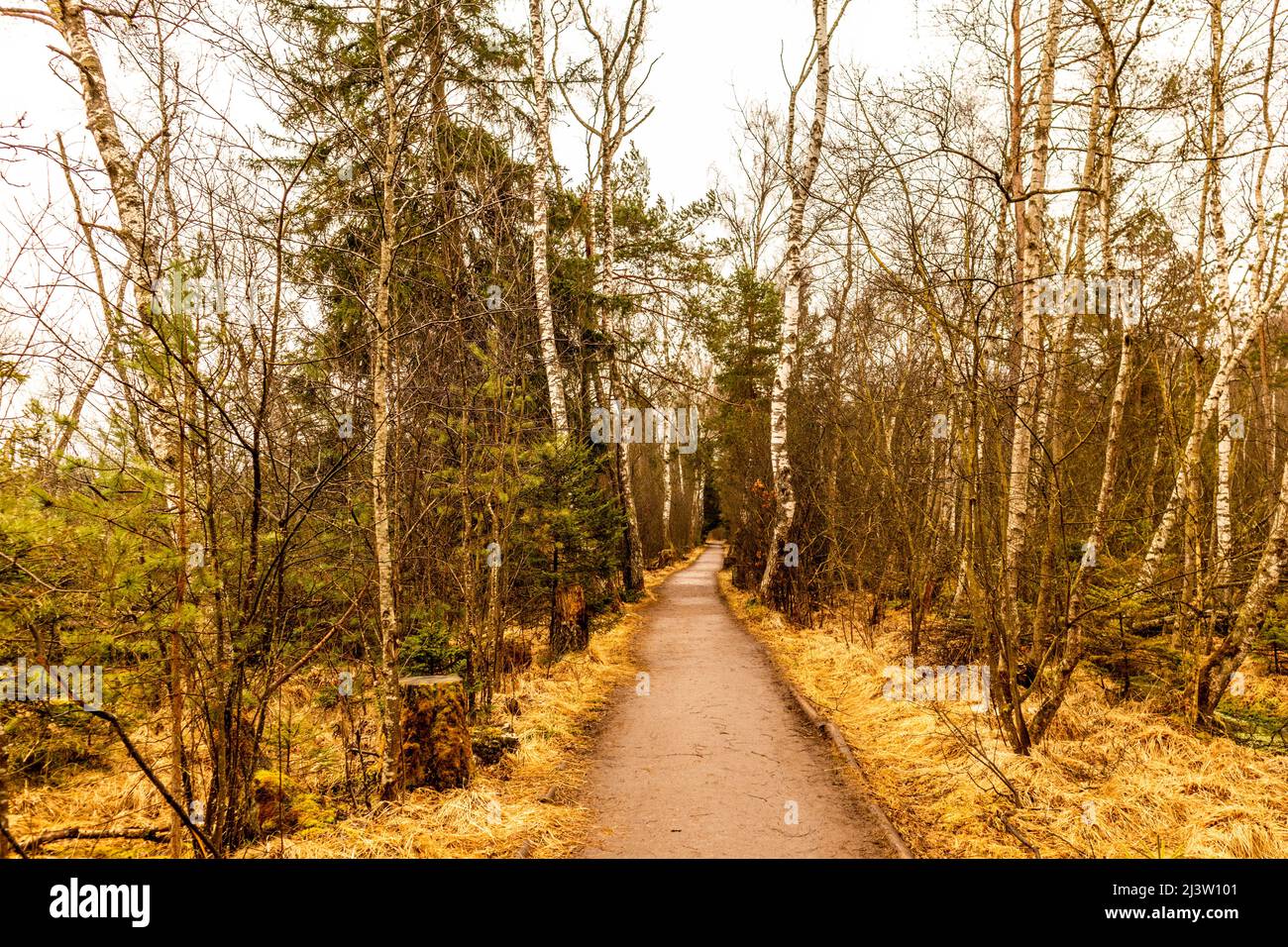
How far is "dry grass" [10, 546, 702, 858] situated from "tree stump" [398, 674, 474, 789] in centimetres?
13

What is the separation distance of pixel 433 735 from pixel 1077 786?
16.6 ft

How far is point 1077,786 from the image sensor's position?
5121 millimetres

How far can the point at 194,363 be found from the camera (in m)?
3.88

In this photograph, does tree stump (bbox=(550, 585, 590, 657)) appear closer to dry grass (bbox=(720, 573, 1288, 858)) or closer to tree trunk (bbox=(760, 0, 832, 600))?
dry grass (bbox=(720, 573, 1288, 858))

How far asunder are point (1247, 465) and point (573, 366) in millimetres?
13289

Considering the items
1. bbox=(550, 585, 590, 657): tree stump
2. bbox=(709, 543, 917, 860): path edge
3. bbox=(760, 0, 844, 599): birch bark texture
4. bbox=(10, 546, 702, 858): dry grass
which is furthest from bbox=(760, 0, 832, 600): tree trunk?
bbox=(10, 546, 702, 858): dry grass

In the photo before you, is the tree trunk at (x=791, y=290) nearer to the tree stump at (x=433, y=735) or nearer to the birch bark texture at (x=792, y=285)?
the birch bark texture at (x=792, y=285)

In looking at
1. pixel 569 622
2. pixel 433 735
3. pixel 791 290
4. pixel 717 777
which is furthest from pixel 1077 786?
pixel 791 290

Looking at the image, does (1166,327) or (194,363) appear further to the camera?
(1166,327)

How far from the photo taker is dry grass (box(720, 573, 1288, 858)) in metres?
4.31

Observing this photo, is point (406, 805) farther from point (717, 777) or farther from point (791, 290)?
point (791, 290)

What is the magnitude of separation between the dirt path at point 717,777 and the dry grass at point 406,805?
1.13ft
